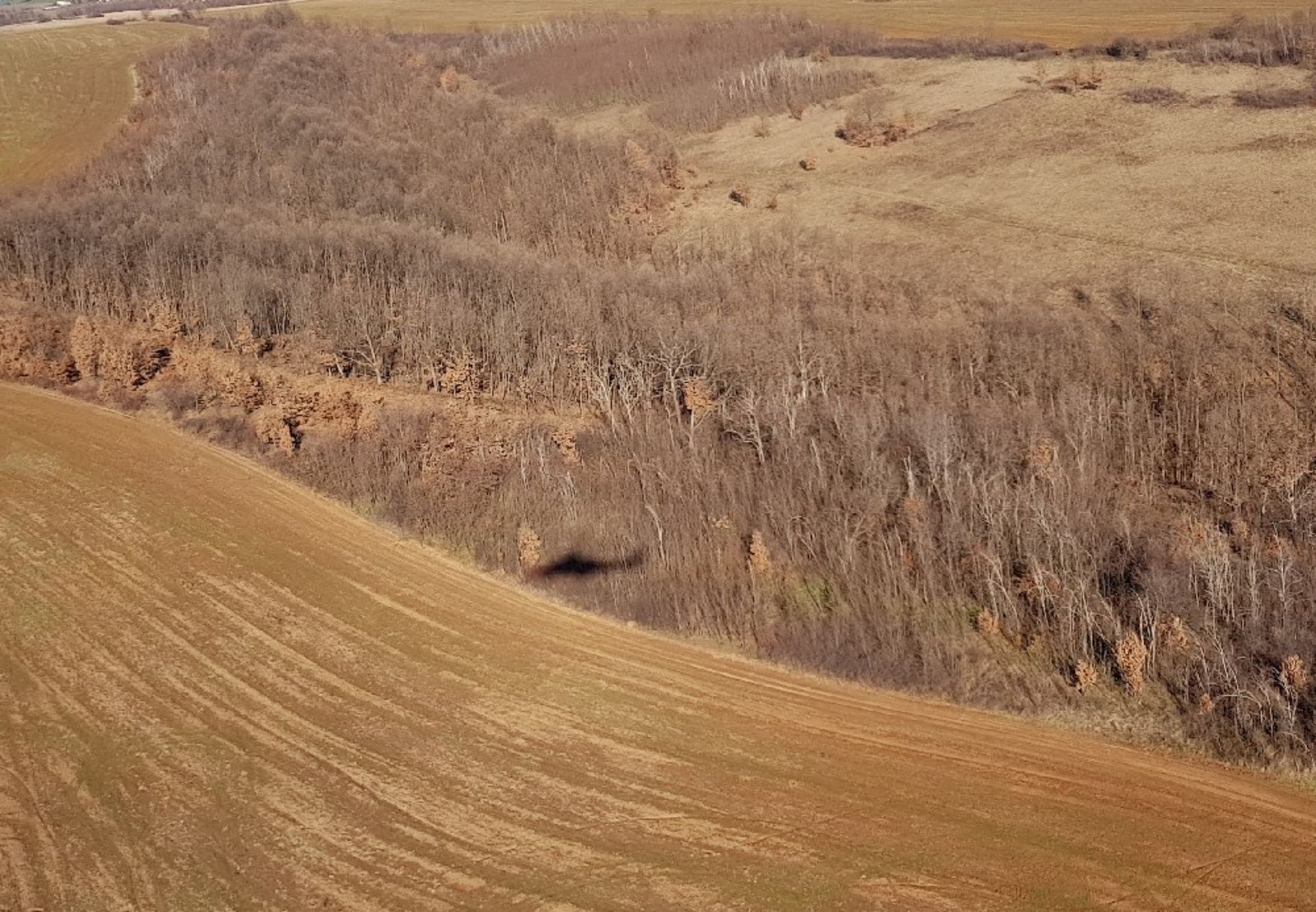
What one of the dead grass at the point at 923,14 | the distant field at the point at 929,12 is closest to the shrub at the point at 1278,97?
the dead grass at the point at 923,14

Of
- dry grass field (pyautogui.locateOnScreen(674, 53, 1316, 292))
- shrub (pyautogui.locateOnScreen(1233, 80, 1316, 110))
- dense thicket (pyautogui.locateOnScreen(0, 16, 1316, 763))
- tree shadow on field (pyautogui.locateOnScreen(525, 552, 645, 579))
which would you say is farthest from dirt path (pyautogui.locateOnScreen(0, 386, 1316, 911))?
shrub (pyautogui.locateOnScreen(1233, 80, 1316, 110))

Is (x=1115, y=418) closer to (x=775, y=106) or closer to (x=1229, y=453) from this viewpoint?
(x=1229, y=453)

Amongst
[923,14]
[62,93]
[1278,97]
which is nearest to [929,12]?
[923,14]

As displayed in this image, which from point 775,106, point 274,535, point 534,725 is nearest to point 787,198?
point 775,106

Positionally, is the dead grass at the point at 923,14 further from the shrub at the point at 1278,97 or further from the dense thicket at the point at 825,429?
the dense thicket at the point at 825,429

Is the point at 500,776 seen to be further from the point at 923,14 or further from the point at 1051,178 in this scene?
the point at 923,14

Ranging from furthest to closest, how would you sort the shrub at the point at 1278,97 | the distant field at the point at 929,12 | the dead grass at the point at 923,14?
the distant field at the point at 929,12
the dead grass at the point at 923,14
the shrub at the point at 1278,97
